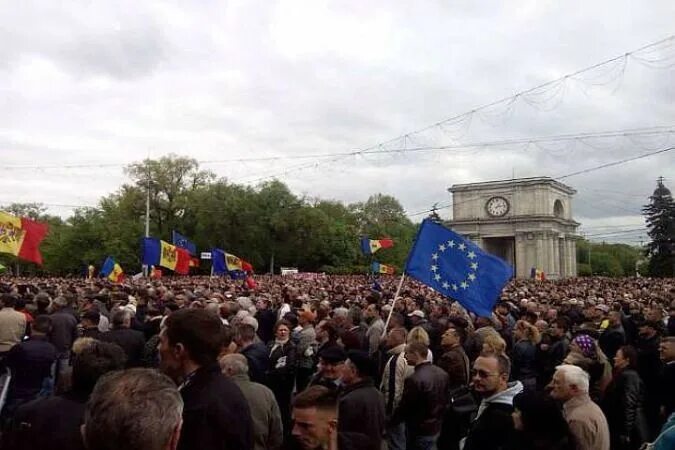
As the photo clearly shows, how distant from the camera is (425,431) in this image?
5.49 metres

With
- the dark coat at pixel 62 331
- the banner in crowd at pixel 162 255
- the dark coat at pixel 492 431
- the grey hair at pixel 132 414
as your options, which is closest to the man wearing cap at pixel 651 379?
the dark coat at pixel 492 431

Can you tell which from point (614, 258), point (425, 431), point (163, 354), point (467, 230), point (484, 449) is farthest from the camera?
point (614, 258)

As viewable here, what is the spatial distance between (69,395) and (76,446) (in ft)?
1.24

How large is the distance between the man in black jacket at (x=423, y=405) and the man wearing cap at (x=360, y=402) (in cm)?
57

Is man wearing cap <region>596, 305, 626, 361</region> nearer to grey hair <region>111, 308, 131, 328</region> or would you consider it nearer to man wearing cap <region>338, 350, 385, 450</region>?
man wearing cap <region>338, 350, 385, 450</region>

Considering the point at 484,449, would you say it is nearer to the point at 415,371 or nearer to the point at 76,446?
the point at 415,371

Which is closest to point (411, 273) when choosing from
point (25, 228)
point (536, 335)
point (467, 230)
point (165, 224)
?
point (536, 335)

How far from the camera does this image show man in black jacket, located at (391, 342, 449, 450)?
5422mm

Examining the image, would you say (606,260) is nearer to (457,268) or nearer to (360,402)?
(457,268)

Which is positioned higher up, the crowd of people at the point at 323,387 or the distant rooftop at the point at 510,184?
the distant rooftop at the point at 510,184

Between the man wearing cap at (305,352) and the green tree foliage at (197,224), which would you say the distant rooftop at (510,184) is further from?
the man wearing cap at (305,352)

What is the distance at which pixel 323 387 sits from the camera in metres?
3.15

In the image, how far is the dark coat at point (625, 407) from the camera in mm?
6156

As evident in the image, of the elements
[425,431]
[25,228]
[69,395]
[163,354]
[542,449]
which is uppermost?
[25,228]
